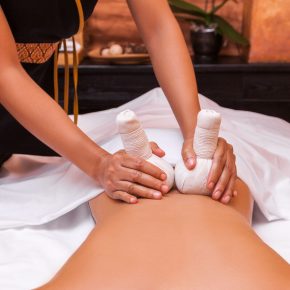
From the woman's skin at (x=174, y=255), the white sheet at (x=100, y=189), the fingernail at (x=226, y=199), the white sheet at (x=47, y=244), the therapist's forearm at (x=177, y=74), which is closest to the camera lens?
the woman's skin at (x=174, y=255)

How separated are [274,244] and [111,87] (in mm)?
1892

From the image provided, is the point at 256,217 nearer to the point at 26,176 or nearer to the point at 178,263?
the point at 178,263

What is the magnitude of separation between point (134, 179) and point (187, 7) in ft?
6.45

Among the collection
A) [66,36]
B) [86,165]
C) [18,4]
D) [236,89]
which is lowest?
[236,89]

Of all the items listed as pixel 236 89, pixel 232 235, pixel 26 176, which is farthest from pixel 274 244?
pixel 236 89

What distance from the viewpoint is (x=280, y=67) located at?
2.80 m

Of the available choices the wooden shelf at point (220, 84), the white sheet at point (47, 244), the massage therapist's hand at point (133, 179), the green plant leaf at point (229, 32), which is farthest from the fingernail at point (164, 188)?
the green plant leaf at point (229, 32)

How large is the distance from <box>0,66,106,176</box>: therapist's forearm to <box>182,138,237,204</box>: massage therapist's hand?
199mm

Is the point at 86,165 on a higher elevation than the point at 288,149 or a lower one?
higher

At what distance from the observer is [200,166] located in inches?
44.6

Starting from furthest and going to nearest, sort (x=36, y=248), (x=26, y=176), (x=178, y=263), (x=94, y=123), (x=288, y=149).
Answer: (x=94, y=123) → (x=288, y=149) → (x=26, y=176) → (x=36, y=248) → (x=178, y=263)

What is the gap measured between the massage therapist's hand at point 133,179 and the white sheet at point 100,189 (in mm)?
107

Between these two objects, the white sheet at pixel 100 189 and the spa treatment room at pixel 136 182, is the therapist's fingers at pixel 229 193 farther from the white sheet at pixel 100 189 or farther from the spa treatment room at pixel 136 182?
the white sheet at pixel 100 189

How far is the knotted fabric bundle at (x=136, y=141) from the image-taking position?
3.43 feet
